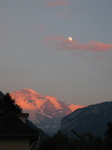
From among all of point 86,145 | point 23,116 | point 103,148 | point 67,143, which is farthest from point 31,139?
point 67,143

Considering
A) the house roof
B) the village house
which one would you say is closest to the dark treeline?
the house roof

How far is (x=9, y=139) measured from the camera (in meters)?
22.8

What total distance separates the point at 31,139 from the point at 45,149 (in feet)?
212

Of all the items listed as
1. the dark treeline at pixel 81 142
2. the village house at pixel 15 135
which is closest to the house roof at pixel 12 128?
the village house at pixel 15 135

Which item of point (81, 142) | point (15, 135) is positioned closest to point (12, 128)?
point (15, 135)

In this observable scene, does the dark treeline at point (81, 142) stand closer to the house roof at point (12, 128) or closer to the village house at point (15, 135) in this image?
the house roof at point (12, 128)

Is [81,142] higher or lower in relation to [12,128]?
higher

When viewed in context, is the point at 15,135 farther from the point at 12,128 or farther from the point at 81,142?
the point at 81,142

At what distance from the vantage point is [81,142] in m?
69.1

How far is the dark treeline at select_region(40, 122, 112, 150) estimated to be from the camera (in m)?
68.6

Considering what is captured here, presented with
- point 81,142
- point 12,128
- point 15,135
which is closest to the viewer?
point 15,135

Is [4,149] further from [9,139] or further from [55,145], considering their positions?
[55,145]

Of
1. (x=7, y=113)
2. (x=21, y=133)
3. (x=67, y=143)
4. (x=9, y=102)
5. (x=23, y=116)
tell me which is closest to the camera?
(x=21, y=133)

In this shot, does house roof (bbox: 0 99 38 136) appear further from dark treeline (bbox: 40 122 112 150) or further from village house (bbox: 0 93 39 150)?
dark treeline (bbox: 40 122 112 150)
